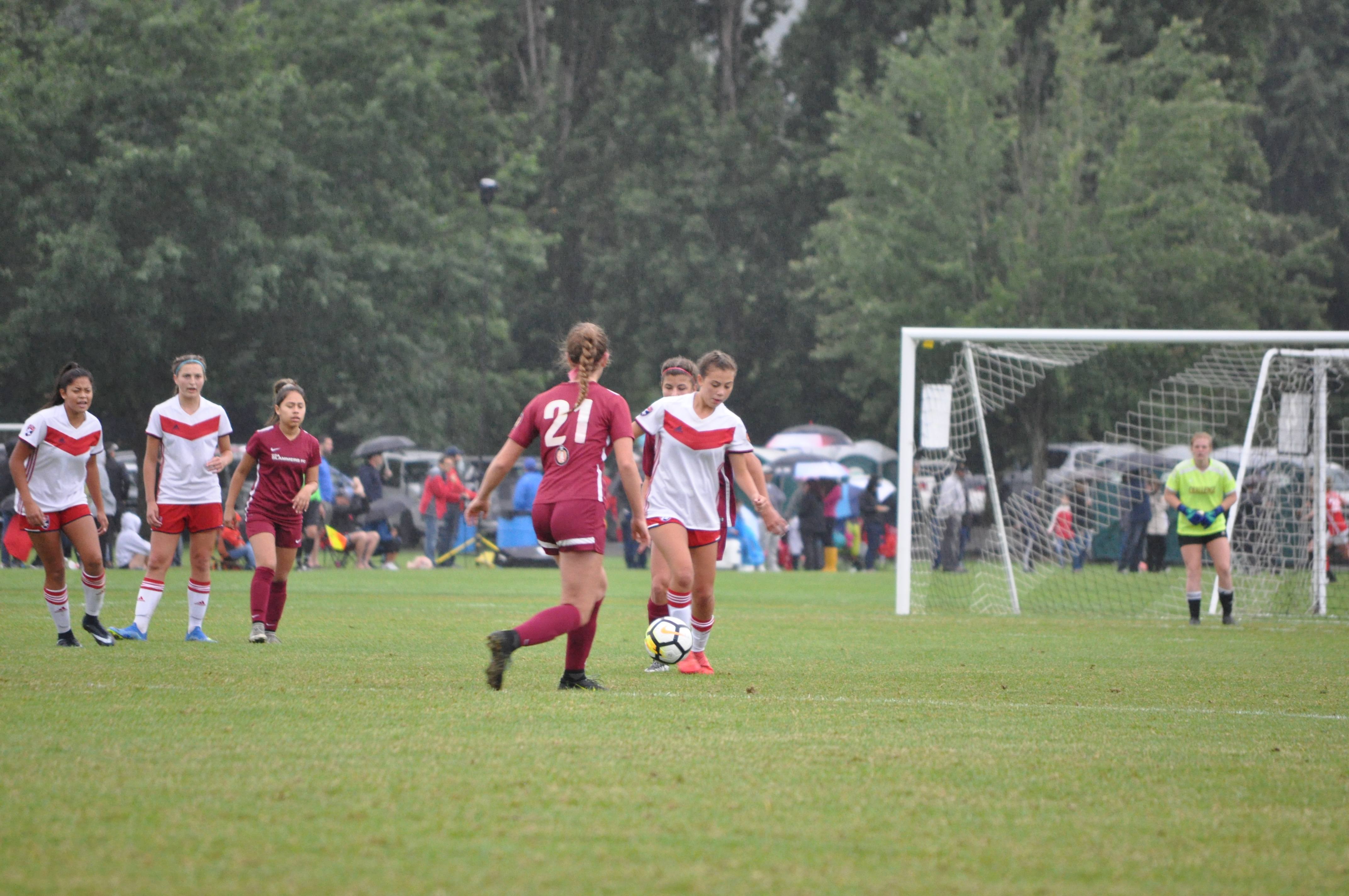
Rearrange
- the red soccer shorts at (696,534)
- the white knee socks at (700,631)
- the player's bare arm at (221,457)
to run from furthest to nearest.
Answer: the player's bare arm at (221,457)
the white knee socks at (700,631)
the red soccer shorts at (696,534)

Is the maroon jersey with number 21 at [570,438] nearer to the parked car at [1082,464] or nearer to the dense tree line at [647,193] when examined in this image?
the parked car at [1082,464]

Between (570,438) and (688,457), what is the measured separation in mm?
1789

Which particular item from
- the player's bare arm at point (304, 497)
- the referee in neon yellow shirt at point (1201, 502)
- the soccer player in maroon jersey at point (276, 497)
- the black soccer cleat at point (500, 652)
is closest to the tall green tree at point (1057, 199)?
the referee in neon yellow shirt at point (1201, 502)

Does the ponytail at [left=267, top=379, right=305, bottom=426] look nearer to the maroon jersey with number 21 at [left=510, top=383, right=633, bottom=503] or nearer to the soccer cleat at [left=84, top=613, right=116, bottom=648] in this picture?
the soccer cleat at [left=84, top=613, right=116, bottom=648]

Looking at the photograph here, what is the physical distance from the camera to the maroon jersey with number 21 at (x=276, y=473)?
423 inches

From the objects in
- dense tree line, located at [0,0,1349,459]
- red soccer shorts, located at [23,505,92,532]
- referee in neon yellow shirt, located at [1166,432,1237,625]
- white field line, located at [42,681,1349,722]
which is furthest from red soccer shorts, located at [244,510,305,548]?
dense tree line, located at [0,0,1349,459]

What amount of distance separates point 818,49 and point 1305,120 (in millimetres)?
14933

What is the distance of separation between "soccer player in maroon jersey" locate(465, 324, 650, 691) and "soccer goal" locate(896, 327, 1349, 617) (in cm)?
924

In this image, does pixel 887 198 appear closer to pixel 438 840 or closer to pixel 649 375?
pixel 649 375

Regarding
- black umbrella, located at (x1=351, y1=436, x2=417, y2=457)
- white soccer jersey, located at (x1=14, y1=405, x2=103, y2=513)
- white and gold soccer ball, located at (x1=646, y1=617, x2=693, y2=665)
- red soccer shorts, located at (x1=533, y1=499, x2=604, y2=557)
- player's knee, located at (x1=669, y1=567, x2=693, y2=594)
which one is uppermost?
black umbrella, located at (x1=351, y1=436, x2=417, y2=457)

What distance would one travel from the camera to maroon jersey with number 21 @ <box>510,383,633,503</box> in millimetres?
7734

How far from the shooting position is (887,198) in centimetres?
3903

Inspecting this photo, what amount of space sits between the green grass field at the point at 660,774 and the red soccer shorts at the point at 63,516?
0.80 m

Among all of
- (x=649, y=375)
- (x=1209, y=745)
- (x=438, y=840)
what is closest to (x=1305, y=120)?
(x=649, y=375)
